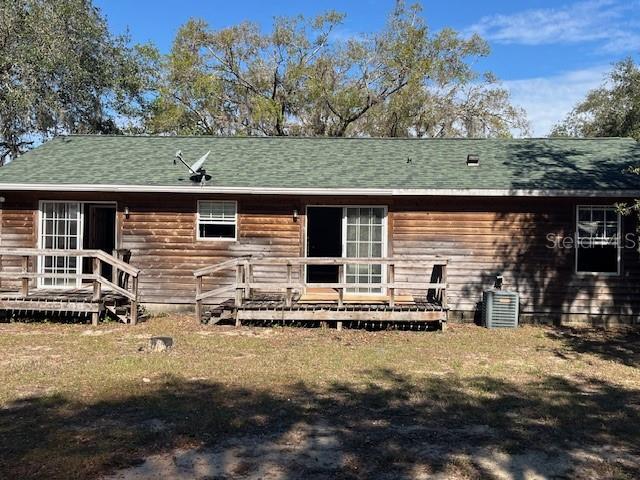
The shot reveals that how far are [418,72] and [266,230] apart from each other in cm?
1769

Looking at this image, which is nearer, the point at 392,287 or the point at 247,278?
the point at 392,287

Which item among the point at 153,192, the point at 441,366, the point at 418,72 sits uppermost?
the point at 418,72

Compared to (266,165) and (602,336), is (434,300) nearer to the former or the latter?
(602,336)

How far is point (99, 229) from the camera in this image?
1400 centimetres

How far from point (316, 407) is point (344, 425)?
0.63m

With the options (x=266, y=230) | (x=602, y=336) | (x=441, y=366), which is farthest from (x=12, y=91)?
(x=602, y=336)

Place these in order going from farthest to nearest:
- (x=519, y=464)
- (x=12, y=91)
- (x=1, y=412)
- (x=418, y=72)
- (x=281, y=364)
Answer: (x=418, y=72) → (x=12, y=91) → (x=281, y=364) → (x=1, y=412) → (x=519, y=464)

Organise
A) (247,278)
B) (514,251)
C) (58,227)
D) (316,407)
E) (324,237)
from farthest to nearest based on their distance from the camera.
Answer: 1. (324,237)
2. (58,227)
3. (514,251)
4. (247,278)
5. (316,407)

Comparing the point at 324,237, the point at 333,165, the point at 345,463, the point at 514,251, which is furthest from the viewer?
the point at 324,237

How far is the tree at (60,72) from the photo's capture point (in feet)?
65.8

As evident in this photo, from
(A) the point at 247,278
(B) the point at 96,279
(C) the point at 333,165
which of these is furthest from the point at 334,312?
(B) the point at 96,279

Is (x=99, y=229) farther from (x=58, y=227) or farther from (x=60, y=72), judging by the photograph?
(x=60, y=72)

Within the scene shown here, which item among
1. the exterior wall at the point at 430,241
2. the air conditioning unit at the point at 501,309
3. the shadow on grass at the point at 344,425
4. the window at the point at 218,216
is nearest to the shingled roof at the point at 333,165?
the exterior wall at the point at 430,241

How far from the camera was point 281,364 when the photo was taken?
25.5 ft
